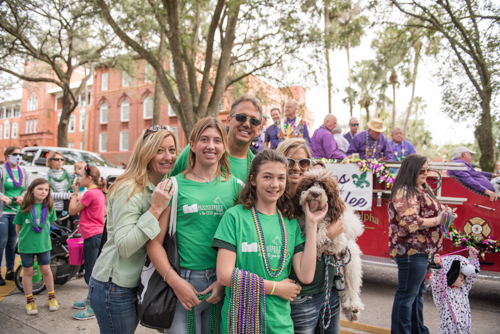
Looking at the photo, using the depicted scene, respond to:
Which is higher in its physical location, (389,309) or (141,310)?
(141,310)

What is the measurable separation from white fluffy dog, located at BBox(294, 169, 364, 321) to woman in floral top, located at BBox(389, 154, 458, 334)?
1.17m

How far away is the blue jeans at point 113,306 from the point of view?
205 cm

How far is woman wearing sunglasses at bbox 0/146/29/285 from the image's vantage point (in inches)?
212

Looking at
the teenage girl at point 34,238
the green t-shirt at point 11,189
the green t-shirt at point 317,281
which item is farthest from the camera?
the green t-shirt at point 11,189

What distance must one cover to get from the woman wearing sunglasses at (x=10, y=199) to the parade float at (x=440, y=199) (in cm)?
530

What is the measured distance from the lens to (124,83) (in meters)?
33.8

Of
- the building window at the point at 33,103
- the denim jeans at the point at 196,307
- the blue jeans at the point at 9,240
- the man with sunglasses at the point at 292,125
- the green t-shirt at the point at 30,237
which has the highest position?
the building window at the point at 33,103

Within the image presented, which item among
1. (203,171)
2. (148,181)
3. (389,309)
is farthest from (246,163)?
(389,309)

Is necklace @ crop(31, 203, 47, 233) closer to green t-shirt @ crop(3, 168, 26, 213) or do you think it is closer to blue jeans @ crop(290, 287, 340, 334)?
green t-shirt @ crop(3, 168, 26, 213)

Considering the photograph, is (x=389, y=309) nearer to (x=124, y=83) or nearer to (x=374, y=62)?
(x=374, y=62)

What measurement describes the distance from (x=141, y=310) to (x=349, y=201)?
3.98 m

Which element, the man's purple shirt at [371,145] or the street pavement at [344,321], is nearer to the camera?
the street pavement at [344,321]

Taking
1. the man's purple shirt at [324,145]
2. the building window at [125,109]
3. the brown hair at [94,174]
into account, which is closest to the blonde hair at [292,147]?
the man's purple shirt at [324,145]

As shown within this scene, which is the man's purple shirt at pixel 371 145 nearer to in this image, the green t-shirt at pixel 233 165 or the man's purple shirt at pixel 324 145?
the man's purple shirt at pixel 324 145
